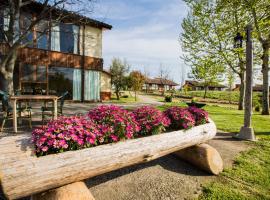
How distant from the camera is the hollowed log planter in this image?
2.24 meters

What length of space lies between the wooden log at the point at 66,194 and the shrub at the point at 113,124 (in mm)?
740

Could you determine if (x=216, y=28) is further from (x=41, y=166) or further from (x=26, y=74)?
(x=41, y=166)

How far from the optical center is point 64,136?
277cm

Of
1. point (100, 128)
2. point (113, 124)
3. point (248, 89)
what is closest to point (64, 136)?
point (100, 128)

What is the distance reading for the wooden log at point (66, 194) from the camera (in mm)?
2537

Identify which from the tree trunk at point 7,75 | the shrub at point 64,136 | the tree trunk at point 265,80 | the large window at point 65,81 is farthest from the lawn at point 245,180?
the large window at point 65,81

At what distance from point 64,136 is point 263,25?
1594 cm

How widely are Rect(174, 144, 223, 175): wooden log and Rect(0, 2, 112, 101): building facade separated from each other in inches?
420

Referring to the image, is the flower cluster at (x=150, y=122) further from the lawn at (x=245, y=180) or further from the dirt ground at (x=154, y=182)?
the lawn at (x=245, y=180)

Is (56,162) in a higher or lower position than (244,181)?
higher

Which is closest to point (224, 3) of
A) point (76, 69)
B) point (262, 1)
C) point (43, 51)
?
point (262, 1)

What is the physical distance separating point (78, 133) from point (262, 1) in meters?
16.6

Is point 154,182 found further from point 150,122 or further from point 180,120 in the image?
point 180,120

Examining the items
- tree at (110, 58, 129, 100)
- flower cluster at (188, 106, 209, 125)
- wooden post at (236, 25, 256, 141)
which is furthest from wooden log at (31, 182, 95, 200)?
tree at (110, 58, 129, 100)
